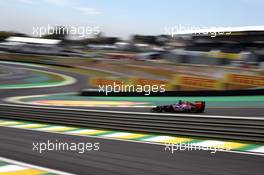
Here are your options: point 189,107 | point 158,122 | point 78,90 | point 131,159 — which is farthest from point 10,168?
point 78,90

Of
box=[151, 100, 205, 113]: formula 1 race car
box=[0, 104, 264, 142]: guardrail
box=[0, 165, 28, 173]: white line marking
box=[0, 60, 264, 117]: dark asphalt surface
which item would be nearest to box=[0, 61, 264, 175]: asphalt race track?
box=[0, 165, 28, 173]: white line marking

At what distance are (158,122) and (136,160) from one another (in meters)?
3.84

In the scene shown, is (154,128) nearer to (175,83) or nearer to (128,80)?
(175,83)

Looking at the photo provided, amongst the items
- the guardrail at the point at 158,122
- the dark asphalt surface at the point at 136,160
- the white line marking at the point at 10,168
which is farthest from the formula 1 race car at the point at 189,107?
the white line marking at the point at 10,168

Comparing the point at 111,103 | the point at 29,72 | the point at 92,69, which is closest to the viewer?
the point at 111,103

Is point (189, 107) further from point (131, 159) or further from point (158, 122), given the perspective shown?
point (131, 159)

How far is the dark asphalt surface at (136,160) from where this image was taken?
7.27 m

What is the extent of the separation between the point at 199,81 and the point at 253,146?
537 inches

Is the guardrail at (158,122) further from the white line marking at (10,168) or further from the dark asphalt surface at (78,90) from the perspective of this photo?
the white line marking at (10,168)

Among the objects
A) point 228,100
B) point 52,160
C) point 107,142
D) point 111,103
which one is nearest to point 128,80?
point 111,103

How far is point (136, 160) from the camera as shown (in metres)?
8.14

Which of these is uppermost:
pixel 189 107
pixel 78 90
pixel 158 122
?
pixel 158 122

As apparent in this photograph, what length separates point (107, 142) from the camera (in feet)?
34.2

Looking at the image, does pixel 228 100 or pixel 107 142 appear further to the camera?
pixel 228 100
